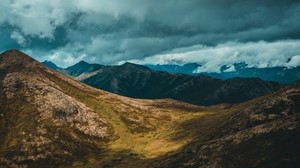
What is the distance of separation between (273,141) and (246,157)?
14.6 meters

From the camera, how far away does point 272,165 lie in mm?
156125

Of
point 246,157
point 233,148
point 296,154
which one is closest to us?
point 296,154

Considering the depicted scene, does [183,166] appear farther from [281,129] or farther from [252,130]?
[281,129]

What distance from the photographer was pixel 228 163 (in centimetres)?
17750

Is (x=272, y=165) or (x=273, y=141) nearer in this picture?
(x=272, y=165)

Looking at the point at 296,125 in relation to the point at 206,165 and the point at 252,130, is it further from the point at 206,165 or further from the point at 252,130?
the point at 206,165

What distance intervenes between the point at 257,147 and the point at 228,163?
15670 millimetres

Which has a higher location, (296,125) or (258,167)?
(296,125)

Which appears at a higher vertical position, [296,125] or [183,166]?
[296,125]

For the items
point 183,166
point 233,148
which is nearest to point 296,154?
point 233,148

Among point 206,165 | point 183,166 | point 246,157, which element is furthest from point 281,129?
point 183,166

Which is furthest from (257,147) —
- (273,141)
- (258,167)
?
(258,167)

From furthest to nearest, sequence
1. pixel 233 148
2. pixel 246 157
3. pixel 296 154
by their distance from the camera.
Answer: pixel 233 148 < pixel 246 157 < pixel 296 154

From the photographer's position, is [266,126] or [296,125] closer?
[296,125]
